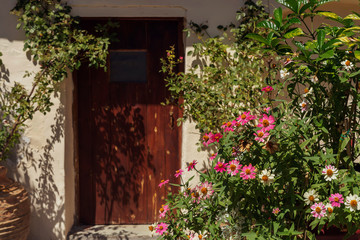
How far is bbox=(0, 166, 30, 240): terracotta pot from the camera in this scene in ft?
13.1

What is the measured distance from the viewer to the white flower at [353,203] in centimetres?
246

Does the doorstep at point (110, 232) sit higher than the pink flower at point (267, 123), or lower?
lower

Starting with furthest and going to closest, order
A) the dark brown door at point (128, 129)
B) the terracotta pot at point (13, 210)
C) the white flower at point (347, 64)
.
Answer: the dark brown door at point (128, 129), the terracotta pot at point (13, 210), the white flower at point (347, 64)

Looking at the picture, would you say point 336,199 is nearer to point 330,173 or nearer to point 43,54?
A: point 330,173

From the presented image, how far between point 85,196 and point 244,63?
87.5 inches

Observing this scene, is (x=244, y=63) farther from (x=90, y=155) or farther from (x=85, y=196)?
(x=85, y=196)

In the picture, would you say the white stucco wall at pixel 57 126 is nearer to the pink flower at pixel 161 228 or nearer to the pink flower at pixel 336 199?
the pink flower at pixel 161 228

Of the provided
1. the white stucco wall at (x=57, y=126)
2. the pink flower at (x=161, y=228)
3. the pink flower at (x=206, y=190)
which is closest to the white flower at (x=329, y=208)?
the pink flower at (x=206, y=190)

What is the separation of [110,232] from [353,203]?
9.54ft

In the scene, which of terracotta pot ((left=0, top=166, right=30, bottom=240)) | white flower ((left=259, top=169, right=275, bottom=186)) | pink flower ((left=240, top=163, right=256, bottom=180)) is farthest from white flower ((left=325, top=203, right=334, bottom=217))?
terracotta pot ((left=0, top=166, right=30, bottom=240))

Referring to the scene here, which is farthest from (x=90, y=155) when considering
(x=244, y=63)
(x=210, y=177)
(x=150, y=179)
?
(x=210, y=177)

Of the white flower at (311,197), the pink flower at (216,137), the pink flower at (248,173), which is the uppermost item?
the pink flower at (216,137)

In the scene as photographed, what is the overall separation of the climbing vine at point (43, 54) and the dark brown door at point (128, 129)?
0.36 m

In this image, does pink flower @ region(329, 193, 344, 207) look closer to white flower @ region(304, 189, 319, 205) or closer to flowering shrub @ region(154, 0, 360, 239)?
flowering shrub @ region(154, 0, 360, 239)
